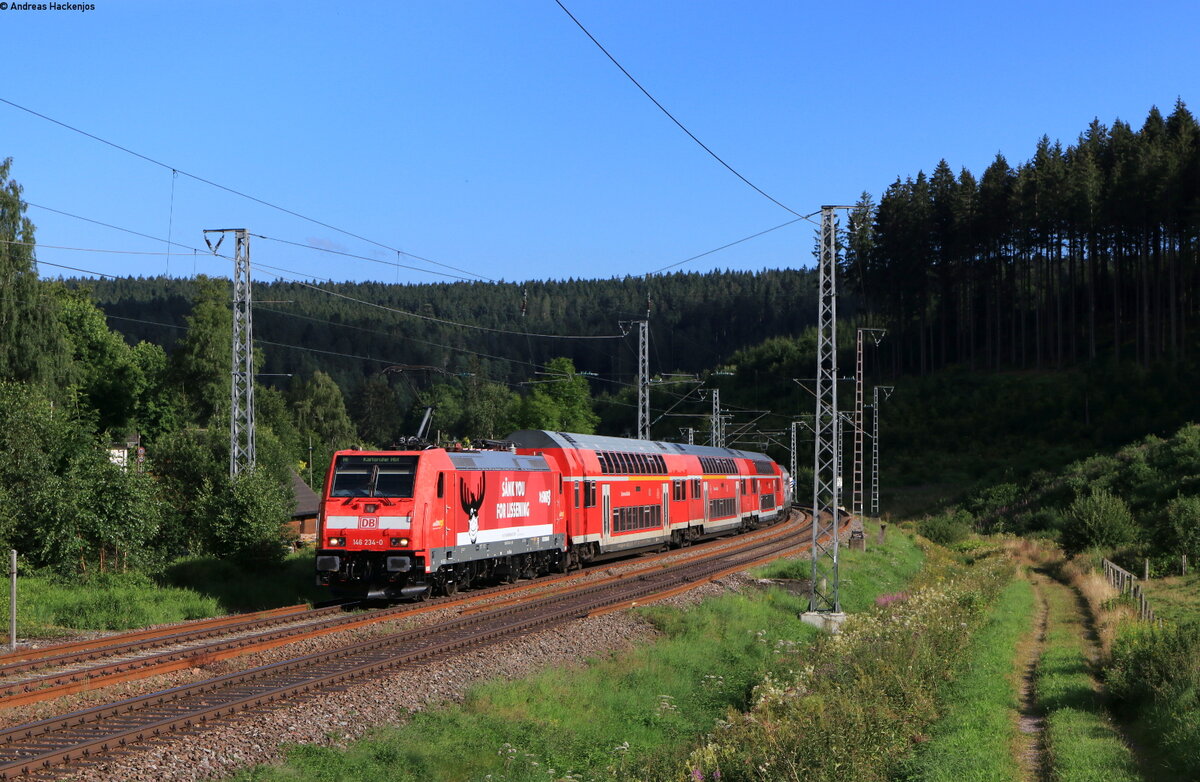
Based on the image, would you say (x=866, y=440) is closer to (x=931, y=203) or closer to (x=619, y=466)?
(x=931, y=203)

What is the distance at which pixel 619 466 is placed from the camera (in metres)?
36.1

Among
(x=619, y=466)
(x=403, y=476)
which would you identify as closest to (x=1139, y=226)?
(x=619, y=466)

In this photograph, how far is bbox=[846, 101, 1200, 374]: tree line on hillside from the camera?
73.9 meters

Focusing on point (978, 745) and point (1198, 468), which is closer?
point (978, 745)

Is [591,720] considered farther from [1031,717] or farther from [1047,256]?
[1047,256]

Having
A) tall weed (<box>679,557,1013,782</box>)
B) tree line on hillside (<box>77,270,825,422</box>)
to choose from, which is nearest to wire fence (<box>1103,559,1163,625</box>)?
tall weed (<box>679,557,1013,782</box>)

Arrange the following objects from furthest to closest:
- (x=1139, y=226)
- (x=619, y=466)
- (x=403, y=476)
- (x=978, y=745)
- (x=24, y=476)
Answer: (x=1139, y=226) → (x=619, y=466) → (x=24, y=476) → (x=403, y=476) → (x=978, y=745)

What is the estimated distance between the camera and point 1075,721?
57.4 feet

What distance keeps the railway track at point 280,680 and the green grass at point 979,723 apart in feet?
24.3

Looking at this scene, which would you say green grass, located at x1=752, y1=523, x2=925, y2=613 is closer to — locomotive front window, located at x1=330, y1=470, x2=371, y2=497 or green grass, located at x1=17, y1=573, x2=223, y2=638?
locomotive front window, located at x1=330, y1=470, x2=371, y2=497

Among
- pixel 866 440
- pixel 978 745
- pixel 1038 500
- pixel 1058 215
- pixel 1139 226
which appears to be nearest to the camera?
pixel 978 745

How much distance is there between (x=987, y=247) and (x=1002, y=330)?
8656mm

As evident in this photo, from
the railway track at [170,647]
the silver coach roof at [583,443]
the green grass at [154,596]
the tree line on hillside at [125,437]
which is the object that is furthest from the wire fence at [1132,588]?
the tree line on hillside at [125,437]

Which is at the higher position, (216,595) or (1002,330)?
(1002,330)
